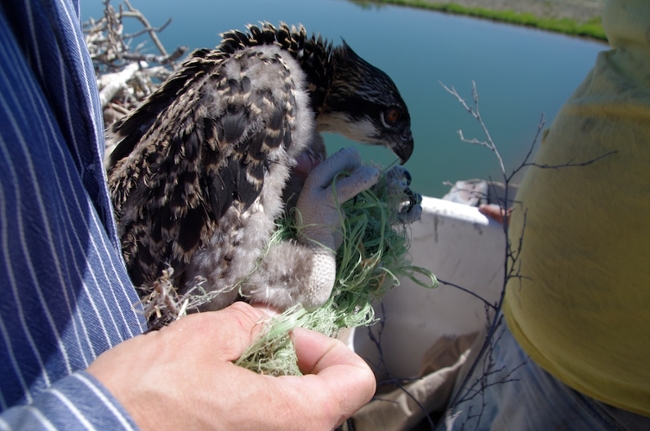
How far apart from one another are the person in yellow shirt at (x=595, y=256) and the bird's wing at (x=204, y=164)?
92cm

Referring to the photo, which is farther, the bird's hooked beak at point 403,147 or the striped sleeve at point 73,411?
the bird's hooked beak at point 403,147

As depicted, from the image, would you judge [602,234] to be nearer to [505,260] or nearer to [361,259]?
[505,260]

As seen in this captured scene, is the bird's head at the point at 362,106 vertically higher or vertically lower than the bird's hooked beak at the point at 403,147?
higher

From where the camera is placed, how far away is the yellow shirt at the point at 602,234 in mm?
1186

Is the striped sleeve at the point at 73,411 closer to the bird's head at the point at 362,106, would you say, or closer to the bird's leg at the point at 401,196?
the bird's leg at the point at 401,196

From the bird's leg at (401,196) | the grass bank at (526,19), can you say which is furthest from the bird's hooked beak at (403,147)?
the grass bank at (526,19)

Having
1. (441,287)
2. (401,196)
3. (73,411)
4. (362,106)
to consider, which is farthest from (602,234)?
(73,411)

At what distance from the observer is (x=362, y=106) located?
1.49 metres

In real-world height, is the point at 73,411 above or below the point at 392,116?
Result: below

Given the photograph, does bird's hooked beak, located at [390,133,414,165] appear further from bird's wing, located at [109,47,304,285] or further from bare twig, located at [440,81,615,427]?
bird's wing, located at [109,47,304,285]

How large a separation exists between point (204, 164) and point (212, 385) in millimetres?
598

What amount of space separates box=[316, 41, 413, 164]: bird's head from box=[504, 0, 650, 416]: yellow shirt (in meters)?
0.54

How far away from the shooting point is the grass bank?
431 cm

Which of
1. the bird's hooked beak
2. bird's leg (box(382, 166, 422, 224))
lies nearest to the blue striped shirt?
bird's leg (box(382, 166, 422, 224))
